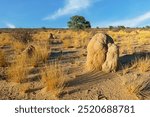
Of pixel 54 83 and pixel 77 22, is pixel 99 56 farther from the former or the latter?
pixel 77 22

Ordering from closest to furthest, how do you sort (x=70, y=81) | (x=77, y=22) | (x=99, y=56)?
(x=70, y=81)
(x=99, y=56)
(x=77, y=22)

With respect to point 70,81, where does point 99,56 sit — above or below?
above

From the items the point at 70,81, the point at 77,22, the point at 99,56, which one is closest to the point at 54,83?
the point at 70,81

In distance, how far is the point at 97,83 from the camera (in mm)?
9047

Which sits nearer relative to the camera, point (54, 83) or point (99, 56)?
point (54, 83)

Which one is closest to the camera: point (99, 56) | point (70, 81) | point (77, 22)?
point (70, 81)

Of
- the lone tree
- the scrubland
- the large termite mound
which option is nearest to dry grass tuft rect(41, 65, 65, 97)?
the scrubland

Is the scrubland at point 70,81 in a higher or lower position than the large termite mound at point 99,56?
lower

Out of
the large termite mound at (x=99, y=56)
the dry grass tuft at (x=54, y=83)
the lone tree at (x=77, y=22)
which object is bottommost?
the dry grass tuft at (x=54, y=83)

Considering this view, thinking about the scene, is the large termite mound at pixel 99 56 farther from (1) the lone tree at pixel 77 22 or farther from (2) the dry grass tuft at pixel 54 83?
(1) the lone tree at pixel 77 22

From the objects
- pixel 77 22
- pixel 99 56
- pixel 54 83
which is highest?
pixel 77 22

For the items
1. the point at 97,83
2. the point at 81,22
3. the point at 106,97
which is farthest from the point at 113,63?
the point at 81,22

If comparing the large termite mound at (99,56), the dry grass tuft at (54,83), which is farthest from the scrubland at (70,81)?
the large termite mound at (99,56)

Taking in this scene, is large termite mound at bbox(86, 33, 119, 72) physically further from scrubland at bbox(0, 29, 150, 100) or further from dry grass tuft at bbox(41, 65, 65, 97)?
dry grass tuft at bbox(41, 65, 65, 97)
